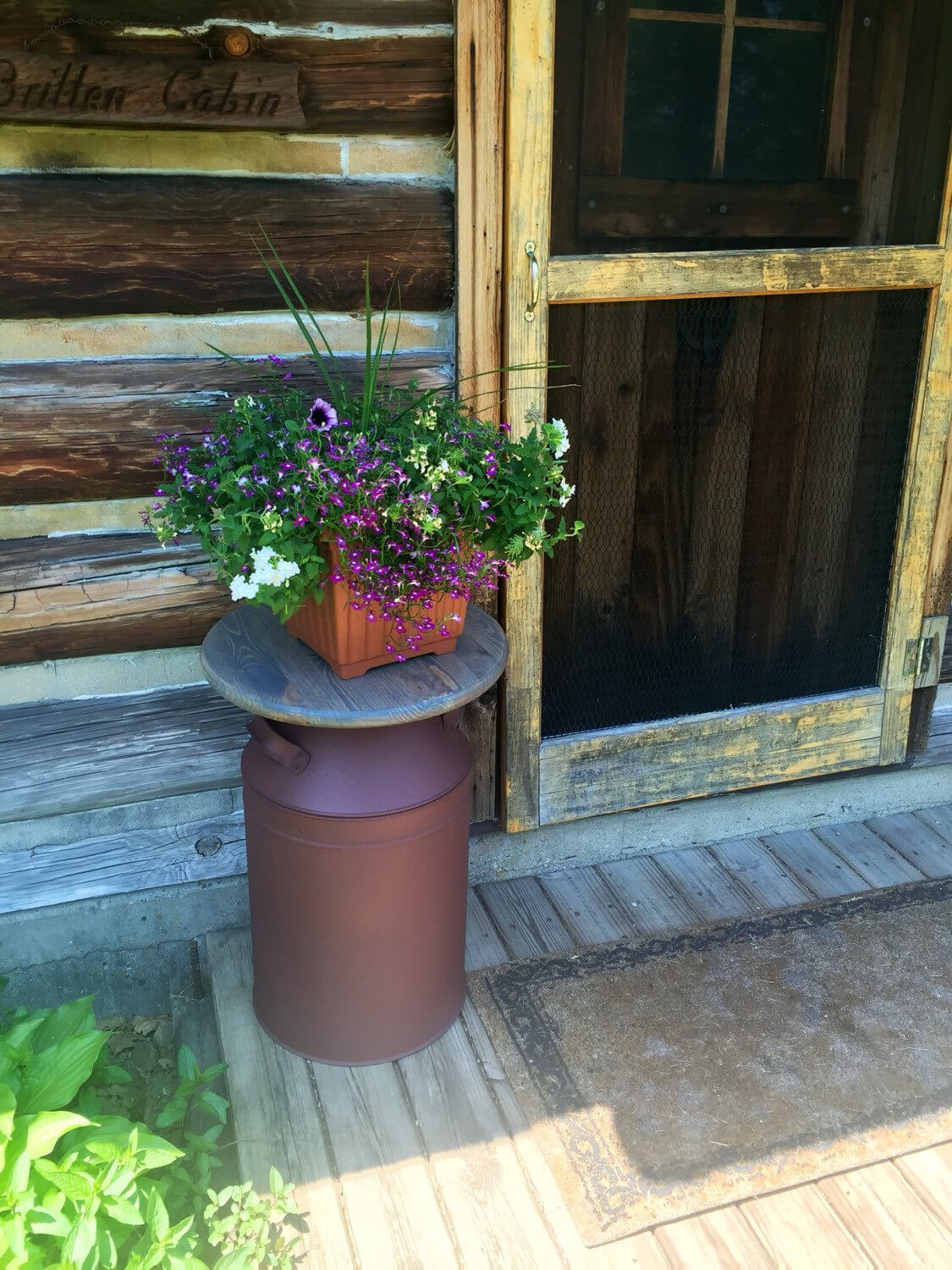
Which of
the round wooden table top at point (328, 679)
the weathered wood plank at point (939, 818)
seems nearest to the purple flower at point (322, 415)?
the round wooden table top at point (328, 679)

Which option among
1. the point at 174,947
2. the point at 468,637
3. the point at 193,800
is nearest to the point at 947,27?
the point at 468,637

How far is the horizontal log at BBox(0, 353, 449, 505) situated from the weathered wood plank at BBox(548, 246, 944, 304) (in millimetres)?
578

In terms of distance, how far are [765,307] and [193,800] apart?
1865 millimetres

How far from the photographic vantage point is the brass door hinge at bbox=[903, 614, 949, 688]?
3.03 metres

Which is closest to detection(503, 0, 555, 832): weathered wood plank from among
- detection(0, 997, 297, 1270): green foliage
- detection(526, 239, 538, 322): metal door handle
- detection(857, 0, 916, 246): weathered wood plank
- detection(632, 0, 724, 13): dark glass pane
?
detection(526, 239, 538, 322): metal door handle

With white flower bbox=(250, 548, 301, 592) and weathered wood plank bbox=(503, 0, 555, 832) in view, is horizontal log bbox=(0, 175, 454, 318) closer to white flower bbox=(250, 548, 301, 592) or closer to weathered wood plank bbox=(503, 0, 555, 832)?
weathered wood plank bbox=(503, 0, 555, 832)

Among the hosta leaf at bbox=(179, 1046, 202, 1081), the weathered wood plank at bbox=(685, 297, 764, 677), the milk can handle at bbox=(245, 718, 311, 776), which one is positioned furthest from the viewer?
the weathered wood plank at bbox=(685, 297, 764, 677)

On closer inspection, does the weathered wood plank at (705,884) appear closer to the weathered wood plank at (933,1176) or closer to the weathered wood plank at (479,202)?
the weathered wood plank at (933,1176)

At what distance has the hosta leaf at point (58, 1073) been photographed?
1.91m

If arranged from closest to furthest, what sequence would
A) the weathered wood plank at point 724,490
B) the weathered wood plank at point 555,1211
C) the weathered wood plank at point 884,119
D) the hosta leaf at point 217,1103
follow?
the weathered wood plank at point 555,1211 → the hosta leaf at point 217,1103 → the weathered wood plank at point 884,119 → the weathered wood plank at point 724,490

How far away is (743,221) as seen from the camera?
2.69 meters

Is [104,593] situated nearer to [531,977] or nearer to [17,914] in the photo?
[17,914]

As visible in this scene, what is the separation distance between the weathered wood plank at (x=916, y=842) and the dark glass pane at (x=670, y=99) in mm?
1933

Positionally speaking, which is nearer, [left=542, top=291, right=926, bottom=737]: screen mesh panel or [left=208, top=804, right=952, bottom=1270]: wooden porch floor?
[left=208, top=804, right=952, bottom=1270]: wooden porch floor
